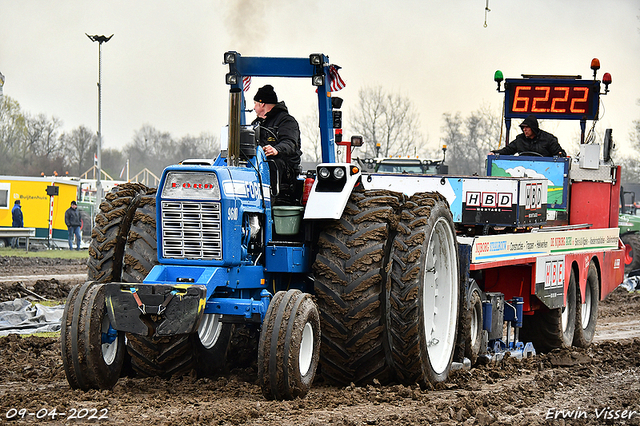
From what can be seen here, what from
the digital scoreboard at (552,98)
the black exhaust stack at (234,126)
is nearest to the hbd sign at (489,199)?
the black exhaust stack at (234,126)

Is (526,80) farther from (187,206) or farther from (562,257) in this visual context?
(187,206)

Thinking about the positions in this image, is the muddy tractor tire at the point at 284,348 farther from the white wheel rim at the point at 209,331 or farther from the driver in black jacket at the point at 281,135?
the white wheel rim at the point at 209,331

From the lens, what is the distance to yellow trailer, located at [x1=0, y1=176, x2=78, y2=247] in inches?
1177

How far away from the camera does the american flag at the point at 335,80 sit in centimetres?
741

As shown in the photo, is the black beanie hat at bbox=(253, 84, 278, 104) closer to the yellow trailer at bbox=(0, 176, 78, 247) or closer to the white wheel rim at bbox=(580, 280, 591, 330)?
the white wheel rim at bbox=(580, 280, 591, 330)

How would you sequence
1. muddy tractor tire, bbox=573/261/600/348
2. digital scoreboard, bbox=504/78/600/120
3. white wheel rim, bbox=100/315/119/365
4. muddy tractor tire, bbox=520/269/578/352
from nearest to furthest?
white wheel rim, bbox=100/315/119/365, muddy tractor tire, bbox=520/269/578/352, muddy tractor tire, bbox=573/261/600/348, digital scoreboard, bbox=504/78/600/120

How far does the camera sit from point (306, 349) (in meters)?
6.25

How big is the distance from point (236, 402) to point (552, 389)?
2.99 m

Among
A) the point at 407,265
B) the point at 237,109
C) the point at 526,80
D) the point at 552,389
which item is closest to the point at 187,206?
the point at 237,109

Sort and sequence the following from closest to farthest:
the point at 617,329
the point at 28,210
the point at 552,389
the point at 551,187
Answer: the point at 552,389 < the point at 551,187 < the point at 617,329 < the point at 28,210

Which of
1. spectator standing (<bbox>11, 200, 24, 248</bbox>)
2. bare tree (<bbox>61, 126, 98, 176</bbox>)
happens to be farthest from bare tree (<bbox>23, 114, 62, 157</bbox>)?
spectator standing (<bbox>11, 200, 24, 248</bbox>)

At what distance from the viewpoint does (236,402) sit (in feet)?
19.8

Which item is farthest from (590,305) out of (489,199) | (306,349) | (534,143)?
(306,349)

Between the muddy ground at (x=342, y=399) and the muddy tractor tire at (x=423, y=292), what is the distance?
0.72 feet
